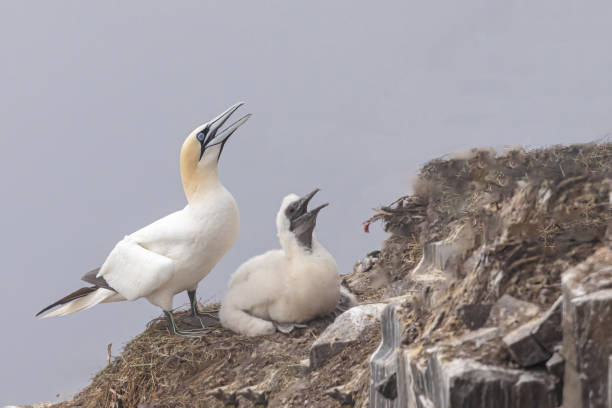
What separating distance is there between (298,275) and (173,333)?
5.63 ft

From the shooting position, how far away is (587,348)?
2.90 meters

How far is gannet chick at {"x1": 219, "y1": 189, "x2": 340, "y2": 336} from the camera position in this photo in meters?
7.09

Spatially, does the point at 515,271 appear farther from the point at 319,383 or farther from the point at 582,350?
the point at 319,383

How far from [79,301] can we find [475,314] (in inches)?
242

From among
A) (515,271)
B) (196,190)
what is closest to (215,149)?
(196,190)

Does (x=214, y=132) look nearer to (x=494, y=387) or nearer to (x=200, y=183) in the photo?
(x=200, y=183)

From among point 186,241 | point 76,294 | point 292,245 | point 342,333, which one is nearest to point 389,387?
point 342,333

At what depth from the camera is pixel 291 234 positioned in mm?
7371

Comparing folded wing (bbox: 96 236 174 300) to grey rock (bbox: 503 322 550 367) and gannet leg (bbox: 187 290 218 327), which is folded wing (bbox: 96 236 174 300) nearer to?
gannet leg (bbox: 187 290 218 327)

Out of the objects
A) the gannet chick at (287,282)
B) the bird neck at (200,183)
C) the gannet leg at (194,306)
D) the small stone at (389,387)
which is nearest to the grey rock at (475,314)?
the small stone at (389,387)

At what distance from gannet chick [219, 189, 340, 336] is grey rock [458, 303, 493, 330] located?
3.56m

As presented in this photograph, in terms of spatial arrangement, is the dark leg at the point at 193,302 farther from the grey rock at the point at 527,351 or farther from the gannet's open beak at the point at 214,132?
the grey rock at the point at 527,351

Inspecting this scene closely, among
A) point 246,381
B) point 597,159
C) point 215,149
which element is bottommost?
point 246,381

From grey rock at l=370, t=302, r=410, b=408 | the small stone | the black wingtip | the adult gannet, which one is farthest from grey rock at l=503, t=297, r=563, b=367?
the black wingtip
